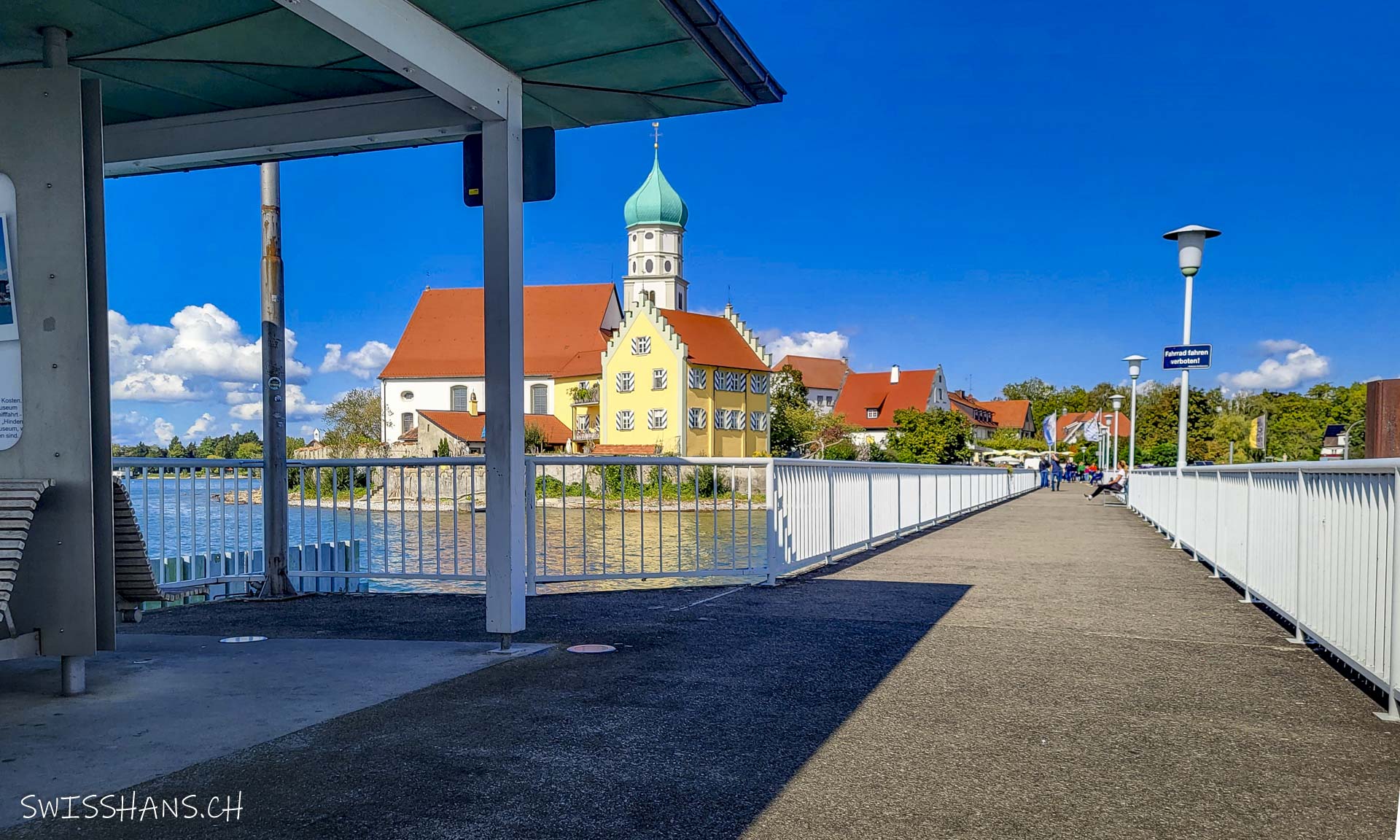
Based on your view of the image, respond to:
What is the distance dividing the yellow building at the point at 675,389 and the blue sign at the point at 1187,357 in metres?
55.7

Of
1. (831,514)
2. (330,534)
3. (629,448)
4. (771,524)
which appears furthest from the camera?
(629,448)

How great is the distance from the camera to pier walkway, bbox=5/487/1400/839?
2.96 meters

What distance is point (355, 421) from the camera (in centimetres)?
8206

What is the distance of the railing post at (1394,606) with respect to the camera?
3963 mm

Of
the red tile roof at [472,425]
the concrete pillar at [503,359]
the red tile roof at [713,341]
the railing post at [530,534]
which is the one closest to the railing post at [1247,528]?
the railing post at [530,534]

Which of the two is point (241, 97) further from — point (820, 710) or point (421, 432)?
point (421, 432)

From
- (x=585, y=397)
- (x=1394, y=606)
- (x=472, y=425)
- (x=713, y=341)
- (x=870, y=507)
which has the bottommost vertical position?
(x=472, y=425)

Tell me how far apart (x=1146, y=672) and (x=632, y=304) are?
72863mm

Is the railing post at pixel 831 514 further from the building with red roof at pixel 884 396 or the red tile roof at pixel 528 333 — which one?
the building with red roof at pixel 884 396

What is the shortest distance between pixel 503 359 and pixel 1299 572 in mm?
4878

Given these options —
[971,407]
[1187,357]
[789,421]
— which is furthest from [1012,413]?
[1187,357]

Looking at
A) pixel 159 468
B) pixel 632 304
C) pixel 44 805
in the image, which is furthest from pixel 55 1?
pixel 632 304

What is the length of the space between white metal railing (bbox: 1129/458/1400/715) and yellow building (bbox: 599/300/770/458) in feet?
207

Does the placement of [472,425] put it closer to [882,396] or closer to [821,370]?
[882,396]
